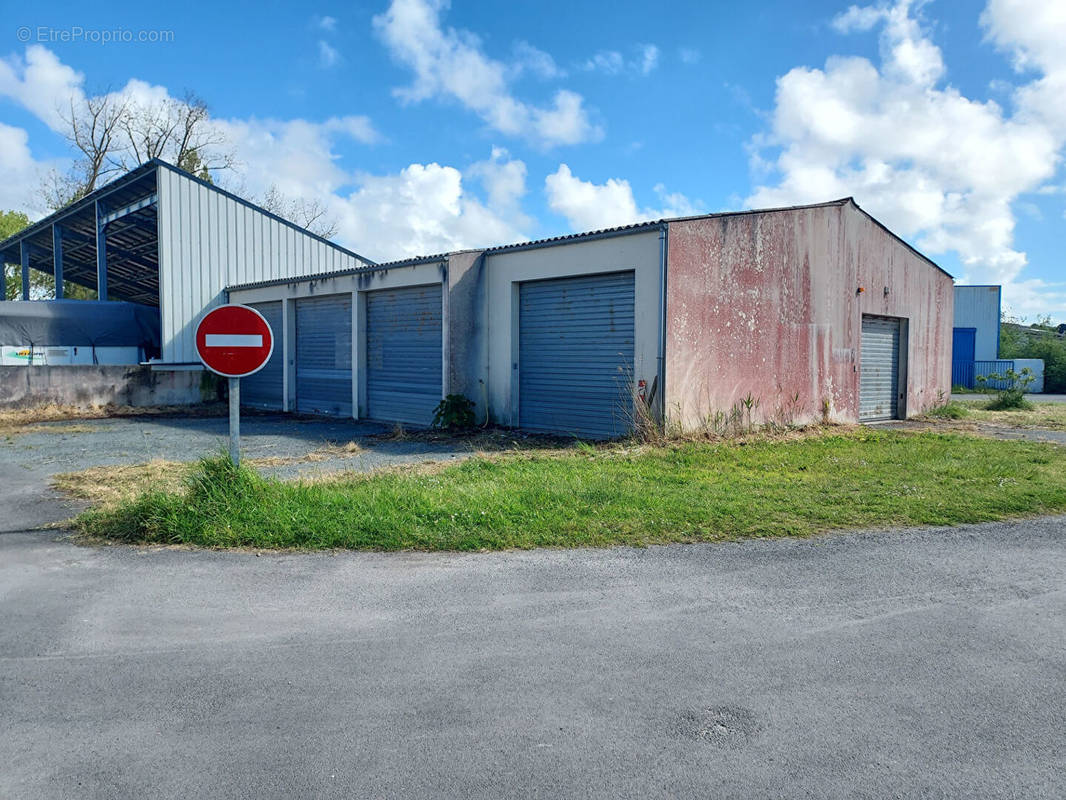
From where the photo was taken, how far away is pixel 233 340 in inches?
275

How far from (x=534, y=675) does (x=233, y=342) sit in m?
4.72

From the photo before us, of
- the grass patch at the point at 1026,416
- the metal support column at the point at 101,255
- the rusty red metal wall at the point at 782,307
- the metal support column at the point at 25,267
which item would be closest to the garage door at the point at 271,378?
the metal support column at the point at 101,255

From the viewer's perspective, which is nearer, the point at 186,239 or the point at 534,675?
the point at 534,675

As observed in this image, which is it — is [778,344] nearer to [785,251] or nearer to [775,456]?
[785,251]

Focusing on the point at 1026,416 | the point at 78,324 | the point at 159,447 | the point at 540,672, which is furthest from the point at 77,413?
the point at 1026,416

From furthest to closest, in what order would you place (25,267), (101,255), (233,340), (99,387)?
(25,267)
(101,255)
(99,387)
(233,340)

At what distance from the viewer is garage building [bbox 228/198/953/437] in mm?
12312

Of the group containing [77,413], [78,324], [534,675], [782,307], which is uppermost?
[782,307]

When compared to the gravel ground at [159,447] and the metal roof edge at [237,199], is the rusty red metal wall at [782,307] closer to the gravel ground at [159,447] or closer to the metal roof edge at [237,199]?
the gravel ground at [159,447]

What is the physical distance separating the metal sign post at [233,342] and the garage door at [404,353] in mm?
8072

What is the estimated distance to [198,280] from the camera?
835 inches

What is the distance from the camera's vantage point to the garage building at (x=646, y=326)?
40.4 ft

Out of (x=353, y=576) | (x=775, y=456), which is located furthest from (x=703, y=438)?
(x=353, y=576)

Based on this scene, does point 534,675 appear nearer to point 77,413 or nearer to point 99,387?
point 77,413
